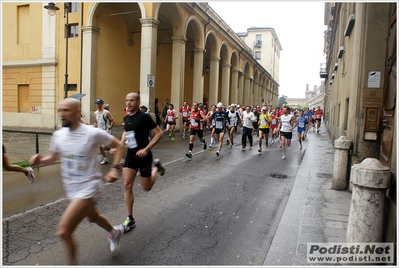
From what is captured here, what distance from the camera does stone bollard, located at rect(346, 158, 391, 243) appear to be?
3.27m

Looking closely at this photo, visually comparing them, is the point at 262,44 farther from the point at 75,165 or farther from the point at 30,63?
the point at 75,165

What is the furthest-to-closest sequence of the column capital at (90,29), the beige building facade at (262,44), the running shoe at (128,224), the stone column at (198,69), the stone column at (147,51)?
the beige building facade at (262,44)
the stone column at (198,69)
the column capital at (90,29)
the stone column at (147,51)
the running shoe at (128,224)

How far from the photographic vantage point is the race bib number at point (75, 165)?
3.11 metres

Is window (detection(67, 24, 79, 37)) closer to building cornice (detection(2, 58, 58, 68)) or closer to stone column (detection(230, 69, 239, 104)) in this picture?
building cornice (detection(2, 58, 58, 68))

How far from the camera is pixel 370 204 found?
3303 mm

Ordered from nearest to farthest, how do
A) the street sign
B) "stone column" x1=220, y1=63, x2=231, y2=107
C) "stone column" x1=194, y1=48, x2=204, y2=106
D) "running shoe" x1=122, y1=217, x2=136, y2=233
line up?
1. "running shoe" x1=122, y1=217, x2=136, y2=233
2. the street sign
3. "stone column" x1=194, y1=48, x2=204, y2=106
4. "stone column" x1=220, y1=63, x2=231, y2=107

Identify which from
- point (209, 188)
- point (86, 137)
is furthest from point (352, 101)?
point (86, 137)

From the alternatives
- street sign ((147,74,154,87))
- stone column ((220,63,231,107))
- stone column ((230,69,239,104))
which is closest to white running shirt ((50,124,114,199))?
street sign ((147,74,154,87))

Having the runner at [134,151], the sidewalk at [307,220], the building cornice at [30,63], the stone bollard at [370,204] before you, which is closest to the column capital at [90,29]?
the building cornice at [30,63]

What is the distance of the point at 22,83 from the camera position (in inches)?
814

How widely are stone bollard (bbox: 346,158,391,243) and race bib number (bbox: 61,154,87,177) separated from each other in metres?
2.87

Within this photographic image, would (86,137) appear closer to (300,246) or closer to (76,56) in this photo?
(300,246)

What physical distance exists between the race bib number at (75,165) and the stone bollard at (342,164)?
204 inches

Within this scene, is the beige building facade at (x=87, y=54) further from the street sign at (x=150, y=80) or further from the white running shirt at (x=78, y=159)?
the white running shirt at (x=78, y=159)
